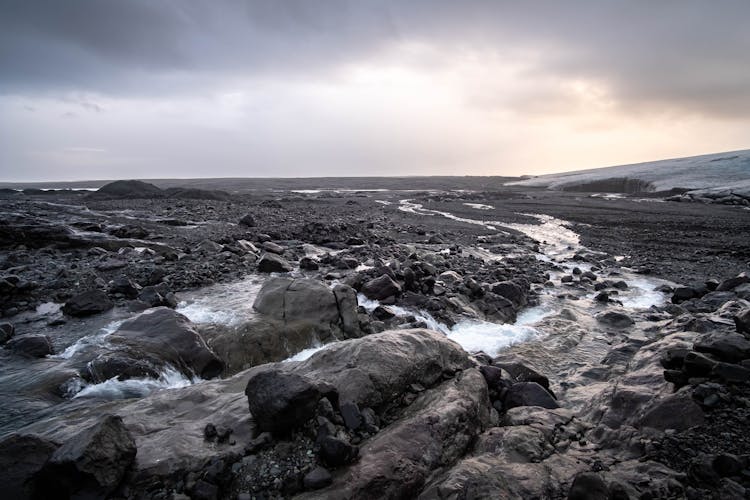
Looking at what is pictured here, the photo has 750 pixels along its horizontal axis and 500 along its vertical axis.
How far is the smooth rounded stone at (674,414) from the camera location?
201 inches

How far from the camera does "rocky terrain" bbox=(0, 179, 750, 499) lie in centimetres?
441

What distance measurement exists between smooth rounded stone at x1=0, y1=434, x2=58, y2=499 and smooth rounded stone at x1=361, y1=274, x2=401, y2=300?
797 centimetres

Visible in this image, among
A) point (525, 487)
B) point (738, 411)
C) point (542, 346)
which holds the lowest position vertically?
point (542, 346)

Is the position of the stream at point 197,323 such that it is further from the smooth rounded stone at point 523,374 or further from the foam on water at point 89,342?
the smooth rounded stone at point 523,374

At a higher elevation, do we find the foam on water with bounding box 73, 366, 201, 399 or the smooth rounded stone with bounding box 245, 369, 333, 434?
the smooth rounded stone with bounding box 245, 369, 333, 434

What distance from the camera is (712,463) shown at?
431 cm

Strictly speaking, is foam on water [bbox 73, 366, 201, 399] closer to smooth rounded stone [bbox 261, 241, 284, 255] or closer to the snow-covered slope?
smooth rounded stone [bbox 261, 241, 284, 255]

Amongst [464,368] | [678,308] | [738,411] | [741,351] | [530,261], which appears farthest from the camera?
[530,261]

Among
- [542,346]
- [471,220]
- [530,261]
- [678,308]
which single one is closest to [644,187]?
[471,220]

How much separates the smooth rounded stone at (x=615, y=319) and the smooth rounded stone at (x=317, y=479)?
9755mm

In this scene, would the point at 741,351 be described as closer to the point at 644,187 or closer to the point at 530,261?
the point at 530,261

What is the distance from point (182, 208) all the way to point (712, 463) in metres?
33.4

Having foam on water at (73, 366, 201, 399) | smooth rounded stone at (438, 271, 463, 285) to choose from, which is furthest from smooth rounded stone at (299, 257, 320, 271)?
foam on water at (73, 366, 201, 399)

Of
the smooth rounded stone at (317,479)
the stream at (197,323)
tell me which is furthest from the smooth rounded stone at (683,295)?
the smooth rounded stone at (317,479)
